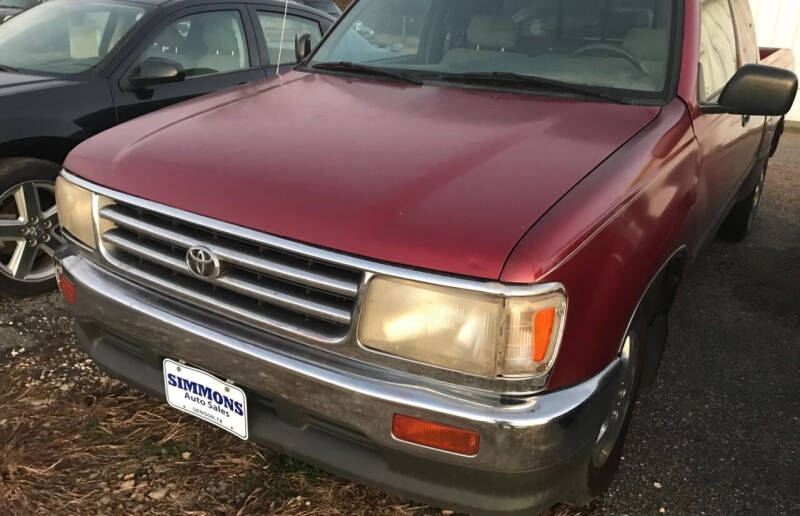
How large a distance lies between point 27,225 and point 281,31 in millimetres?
2245

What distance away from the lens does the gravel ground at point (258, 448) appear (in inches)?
89.6

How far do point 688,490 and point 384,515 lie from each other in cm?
110

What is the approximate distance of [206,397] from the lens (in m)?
2.00

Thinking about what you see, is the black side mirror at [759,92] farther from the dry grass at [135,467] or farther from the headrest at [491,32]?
the dry grass at [135,467]

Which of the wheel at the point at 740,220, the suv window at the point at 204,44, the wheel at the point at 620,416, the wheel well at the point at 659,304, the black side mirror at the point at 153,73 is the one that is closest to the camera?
the wheel at the point at 620,416

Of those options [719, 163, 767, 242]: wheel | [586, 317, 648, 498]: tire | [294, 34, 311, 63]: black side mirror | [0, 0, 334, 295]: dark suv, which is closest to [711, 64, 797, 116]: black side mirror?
[586, 317, 648, 498]: tire

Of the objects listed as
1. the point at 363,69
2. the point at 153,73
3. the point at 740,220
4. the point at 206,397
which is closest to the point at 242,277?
the point at 206,397

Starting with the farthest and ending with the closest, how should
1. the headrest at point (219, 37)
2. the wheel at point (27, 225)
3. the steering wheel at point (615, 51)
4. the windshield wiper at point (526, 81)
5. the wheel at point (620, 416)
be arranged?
the headrest at point (219, 37) → the wheel at point (27, 225) → the steering wheel at point (615, 51) → the windshield wiper at point (526, 81) → the wheel at point (620, 416)

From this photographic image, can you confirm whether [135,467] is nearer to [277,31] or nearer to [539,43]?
[539,43]

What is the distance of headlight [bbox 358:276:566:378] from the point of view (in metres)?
1.56

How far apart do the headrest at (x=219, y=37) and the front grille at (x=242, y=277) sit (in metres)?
2.48

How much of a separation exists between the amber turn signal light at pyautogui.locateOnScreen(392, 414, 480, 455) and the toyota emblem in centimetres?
65

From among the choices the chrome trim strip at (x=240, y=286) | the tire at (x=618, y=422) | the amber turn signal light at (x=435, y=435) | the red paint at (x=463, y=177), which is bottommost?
the tire at (x=618, y=422)

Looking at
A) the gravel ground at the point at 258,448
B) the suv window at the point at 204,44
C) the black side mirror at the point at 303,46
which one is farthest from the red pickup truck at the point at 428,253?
the suv window at the point at 204,44
